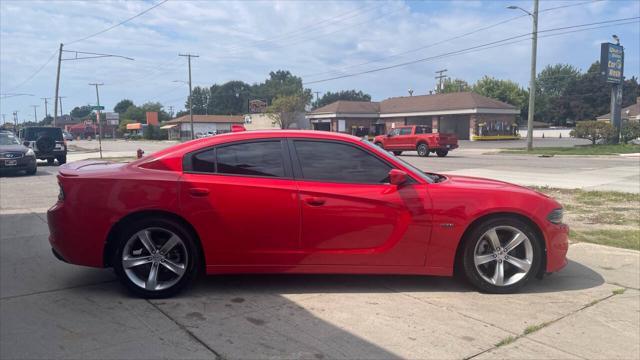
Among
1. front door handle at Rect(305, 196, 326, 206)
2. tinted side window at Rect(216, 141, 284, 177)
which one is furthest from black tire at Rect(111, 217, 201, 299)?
front door handle at Rect(305, 196, 326, 206)

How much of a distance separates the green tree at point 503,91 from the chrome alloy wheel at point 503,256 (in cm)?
7947

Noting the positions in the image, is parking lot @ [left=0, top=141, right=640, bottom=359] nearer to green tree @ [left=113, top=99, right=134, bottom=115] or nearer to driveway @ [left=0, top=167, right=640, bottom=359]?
driveway @ [left=0, top=167, right=640, bottom=359]

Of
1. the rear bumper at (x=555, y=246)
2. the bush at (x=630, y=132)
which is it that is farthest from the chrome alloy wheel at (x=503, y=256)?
the bush at (x=630, y=132)

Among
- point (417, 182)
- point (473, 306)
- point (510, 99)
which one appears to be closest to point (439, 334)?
point (473, 306)

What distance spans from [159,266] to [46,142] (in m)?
19.6

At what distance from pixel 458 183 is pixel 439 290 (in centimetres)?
103

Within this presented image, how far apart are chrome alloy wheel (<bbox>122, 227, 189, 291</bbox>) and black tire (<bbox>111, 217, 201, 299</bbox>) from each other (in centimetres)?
2

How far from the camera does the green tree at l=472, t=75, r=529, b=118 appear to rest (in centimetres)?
7874

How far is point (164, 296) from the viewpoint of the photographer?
14.6ft

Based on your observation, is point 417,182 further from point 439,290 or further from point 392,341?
point 392,341

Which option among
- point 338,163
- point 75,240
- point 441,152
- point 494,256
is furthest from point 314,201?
point 441,152

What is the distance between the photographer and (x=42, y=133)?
21906 millimetres

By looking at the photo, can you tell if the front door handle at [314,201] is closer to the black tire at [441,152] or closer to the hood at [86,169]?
the hood at [86,169]

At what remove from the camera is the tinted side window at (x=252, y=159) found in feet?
15.1
